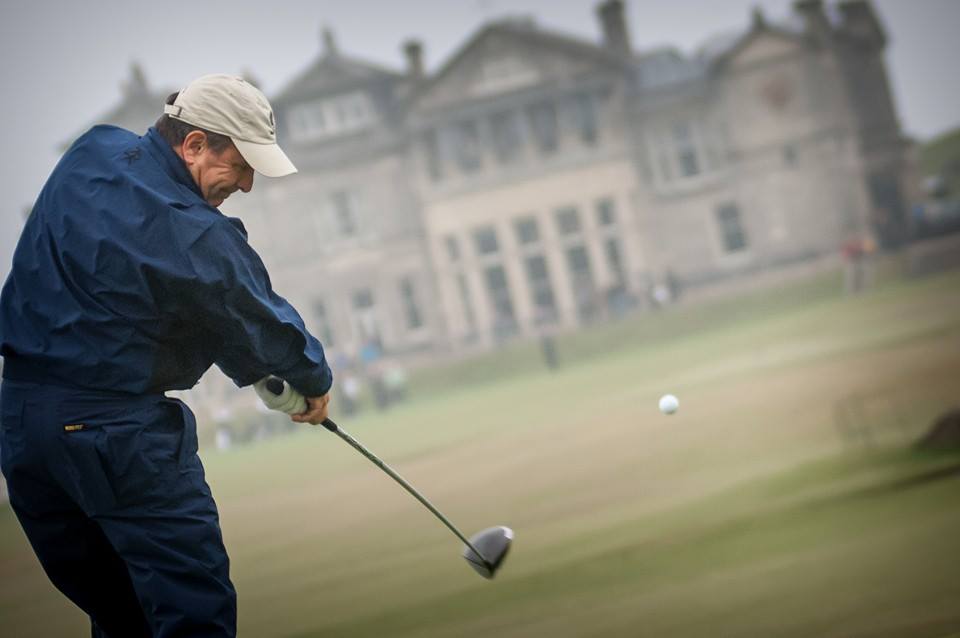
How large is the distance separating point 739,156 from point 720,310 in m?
6.37

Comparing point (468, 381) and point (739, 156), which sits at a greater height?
point (739, 156)

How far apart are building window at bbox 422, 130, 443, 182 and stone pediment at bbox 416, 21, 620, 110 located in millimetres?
856

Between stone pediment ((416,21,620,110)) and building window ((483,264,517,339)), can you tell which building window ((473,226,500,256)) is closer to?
building window ((483,264,517,339))

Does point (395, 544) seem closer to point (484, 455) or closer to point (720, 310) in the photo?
point (484, 455)

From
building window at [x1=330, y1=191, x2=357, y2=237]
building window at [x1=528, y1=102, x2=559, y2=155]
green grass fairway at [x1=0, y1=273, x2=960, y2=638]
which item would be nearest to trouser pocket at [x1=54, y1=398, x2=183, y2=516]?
green grass fairway at [x1=0, y1=273, x2=960, y2=638]

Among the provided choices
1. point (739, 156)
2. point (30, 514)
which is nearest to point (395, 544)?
point (30, 514)

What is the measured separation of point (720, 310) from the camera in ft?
83.8

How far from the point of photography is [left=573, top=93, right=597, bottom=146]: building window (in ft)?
99.2

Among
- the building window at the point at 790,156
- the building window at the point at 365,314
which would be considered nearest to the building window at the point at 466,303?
the building window at the point at 365,314

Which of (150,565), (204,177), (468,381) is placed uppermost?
(204,177)

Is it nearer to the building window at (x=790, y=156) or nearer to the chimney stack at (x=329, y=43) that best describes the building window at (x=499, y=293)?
the building window at (x=790, y=156)

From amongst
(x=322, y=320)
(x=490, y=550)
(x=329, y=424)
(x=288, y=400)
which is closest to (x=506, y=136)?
(x=322, y=320)

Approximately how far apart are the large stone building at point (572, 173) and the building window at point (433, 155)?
0.17 feet

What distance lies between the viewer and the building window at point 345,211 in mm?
27922
